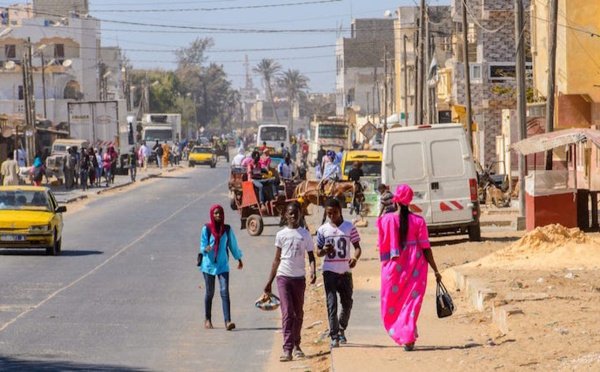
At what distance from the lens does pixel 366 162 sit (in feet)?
147

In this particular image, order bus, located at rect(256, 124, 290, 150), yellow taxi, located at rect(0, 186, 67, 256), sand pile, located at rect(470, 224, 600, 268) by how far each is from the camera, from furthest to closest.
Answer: bus, located at rect(256, 124, 290, 150) < yellow taxi, located at rect(0, 186, 67, 256) < sand pile, located at rect(470, 224, 600, 268)

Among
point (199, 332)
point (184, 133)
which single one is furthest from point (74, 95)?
point (199, 332)

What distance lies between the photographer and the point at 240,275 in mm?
23938

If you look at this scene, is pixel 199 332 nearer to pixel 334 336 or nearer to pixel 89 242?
pixel 334 336

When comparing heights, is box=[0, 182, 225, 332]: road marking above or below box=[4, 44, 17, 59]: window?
below

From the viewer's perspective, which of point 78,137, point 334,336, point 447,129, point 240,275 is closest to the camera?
point 334,336

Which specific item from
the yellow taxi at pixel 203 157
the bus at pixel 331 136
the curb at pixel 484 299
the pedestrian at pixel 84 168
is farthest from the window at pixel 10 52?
the curb at pixel 484 299

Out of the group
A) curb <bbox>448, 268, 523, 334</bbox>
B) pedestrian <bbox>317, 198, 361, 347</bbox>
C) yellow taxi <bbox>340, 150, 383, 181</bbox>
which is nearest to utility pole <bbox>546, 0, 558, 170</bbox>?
curb <bbox>448, 268, 523, 334</bbox>

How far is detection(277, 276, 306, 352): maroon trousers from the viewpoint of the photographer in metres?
13.9

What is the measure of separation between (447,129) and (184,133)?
166945 mm

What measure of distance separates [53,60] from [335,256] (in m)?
107

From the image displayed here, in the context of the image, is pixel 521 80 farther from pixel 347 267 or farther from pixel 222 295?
pixel 347 267

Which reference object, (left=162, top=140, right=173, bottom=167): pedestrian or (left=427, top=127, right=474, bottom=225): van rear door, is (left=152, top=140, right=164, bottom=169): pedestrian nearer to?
(left=162, top=140, right=173, bottom=167): pedestrian

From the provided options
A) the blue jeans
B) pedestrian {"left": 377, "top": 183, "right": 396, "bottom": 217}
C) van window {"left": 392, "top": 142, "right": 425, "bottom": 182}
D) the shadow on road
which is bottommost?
the shadow on road
